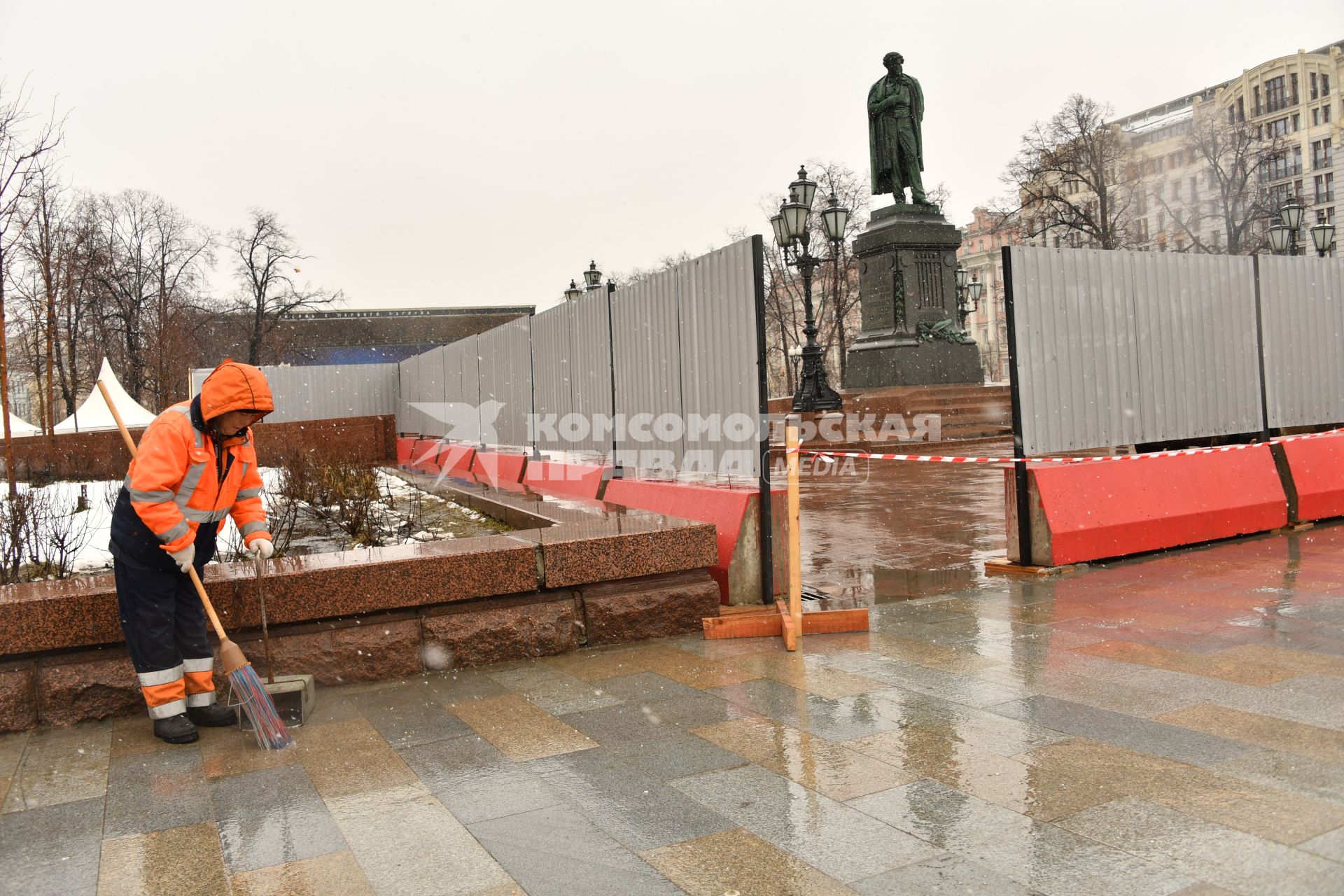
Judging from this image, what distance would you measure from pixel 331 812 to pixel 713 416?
14.8 ft

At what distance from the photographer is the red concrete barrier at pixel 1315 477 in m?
10.7

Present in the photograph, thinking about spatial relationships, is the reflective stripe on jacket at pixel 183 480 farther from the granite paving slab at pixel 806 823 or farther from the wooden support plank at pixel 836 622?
the wooden support plank at pixel 836 622

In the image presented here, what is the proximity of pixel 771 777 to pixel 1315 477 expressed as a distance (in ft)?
30.4

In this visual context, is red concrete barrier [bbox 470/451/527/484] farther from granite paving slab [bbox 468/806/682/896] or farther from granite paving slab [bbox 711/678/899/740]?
granite paving slab [bbox 468/806/682/896]

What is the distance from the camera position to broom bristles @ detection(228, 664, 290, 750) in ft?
16.1

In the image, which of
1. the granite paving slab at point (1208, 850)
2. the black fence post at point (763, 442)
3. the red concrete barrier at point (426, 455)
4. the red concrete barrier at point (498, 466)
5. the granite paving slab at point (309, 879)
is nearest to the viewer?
the granite paving slab at point (1208, 850)

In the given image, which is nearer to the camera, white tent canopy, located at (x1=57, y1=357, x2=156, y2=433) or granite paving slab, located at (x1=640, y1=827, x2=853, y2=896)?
granite paving slab, located at (x1=640, y1=827, x2=853, y2=896)

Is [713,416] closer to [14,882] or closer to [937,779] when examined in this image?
[937,779]

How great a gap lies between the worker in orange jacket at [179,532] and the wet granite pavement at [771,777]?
0.29 meters

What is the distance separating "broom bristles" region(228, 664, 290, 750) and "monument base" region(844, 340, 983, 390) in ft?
81.7

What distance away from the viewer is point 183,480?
5047 mm

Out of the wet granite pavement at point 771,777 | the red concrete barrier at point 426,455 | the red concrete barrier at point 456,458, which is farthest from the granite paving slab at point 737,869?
the red concrete barrier at point 426,455

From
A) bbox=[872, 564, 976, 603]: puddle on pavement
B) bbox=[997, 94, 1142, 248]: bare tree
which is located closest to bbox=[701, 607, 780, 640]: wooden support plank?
bbox=[872, 564, 976, 603]: puddle on pavement

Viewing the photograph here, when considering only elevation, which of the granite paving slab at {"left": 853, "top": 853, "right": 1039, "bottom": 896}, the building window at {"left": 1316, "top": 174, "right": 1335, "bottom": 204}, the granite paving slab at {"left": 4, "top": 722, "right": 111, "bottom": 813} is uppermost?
the building window at {"left": 1316, "top": 174, "right": 1335, "bottom": 204}
